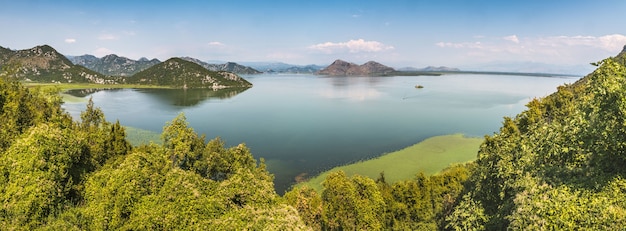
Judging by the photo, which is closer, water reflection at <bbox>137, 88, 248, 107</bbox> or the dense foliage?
the dense foliage

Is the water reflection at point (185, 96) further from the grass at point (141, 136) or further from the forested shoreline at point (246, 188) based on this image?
the forested shoreline at point (246, 188)

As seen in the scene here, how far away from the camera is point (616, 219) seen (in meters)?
10.1

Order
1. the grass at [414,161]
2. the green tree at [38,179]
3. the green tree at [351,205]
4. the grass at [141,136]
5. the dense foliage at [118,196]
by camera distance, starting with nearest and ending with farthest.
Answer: the dense foliage at [118,196] < the green tree at [38,179] < the green tree at [351,205] < the grass at [414,161] < the grass at [141,136]

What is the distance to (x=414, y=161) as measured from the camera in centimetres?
4522

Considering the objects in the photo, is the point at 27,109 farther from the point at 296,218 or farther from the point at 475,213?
the point at 475,213

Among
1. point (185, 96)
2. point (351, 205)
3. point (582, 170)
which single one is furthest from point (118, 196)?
point (185, 96)

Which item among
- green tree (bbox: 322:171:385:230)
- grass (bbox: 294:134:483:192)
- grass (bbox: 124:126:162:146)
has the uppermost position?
green tree (bbox: 322:171:385:230)

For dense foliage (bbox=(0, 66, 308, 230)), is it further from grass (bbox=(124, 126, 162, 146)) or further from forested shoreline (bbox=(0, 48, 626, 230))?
grass (bbox=(124, 126, 162, 146))

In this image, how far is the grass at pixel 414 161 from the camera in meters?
40.0

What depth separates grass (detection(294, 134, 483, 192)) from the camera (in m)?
40.0

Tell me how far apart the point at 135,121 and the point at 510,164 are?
263ft

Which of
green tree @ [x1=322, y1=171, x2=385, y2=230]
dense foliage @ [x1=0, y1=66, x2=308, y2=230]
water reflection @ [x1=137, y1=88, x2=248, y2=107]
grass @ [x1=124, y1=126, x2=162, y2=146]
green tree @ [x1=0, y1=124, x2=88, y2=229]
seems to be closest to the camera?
dense foliage @ [x1=0, y1=66, x2=308, y2=230]

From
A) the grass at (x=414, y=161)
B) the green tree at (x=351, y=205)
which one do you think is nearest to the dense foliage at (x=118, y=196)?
the green tree at (x=351, y=205)

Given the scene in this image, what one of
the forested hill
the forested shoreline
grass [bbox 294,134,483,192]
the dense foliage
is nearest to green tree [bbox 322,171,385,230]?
the forested shoreline
